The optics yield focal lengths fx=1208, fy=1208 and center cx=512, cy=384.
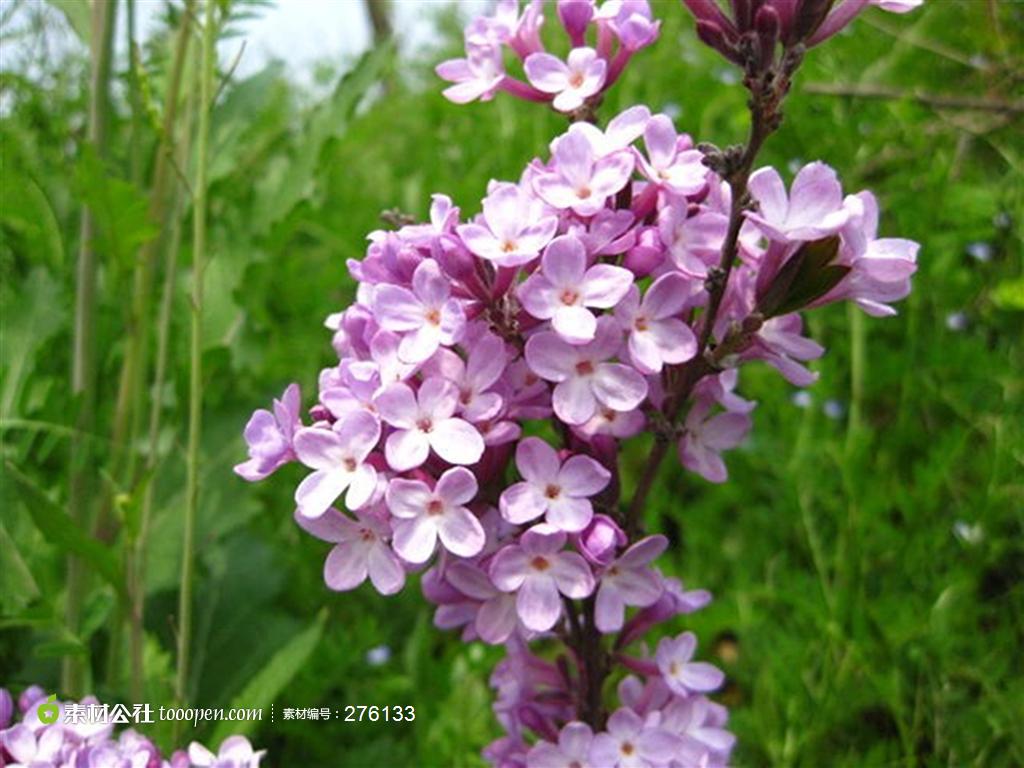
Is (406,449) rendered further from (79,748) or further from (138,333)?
(138,333)

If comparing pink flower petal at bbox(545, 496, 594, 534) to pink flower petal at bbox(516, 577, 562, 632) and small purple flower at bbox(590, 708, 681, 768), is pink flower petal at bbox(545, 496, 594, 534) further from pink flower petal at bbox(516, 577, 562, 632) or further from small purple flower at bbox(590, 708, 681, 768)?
small purple flower at bbox(590, 708, 681, 768)

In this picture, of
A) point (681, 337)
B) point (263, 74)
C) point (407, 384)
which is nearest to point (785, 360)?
point (681, 337)

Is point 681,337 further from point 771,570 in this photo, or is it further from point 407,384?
point 771,570

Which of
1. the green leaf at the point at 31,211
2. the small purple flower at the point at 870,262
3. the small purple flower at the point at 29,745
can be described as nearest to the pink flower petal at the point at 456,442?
the small purple flower at the point at 870,262

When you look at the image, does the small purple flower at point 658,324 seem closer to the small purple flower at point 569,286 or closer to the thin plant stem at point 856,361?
the small purple flower at point 569,286

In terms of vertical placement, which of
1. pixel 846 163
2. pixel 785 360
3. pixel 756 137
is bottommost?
pixel 846 163

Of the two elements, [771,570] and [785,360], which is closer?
[785,360]
